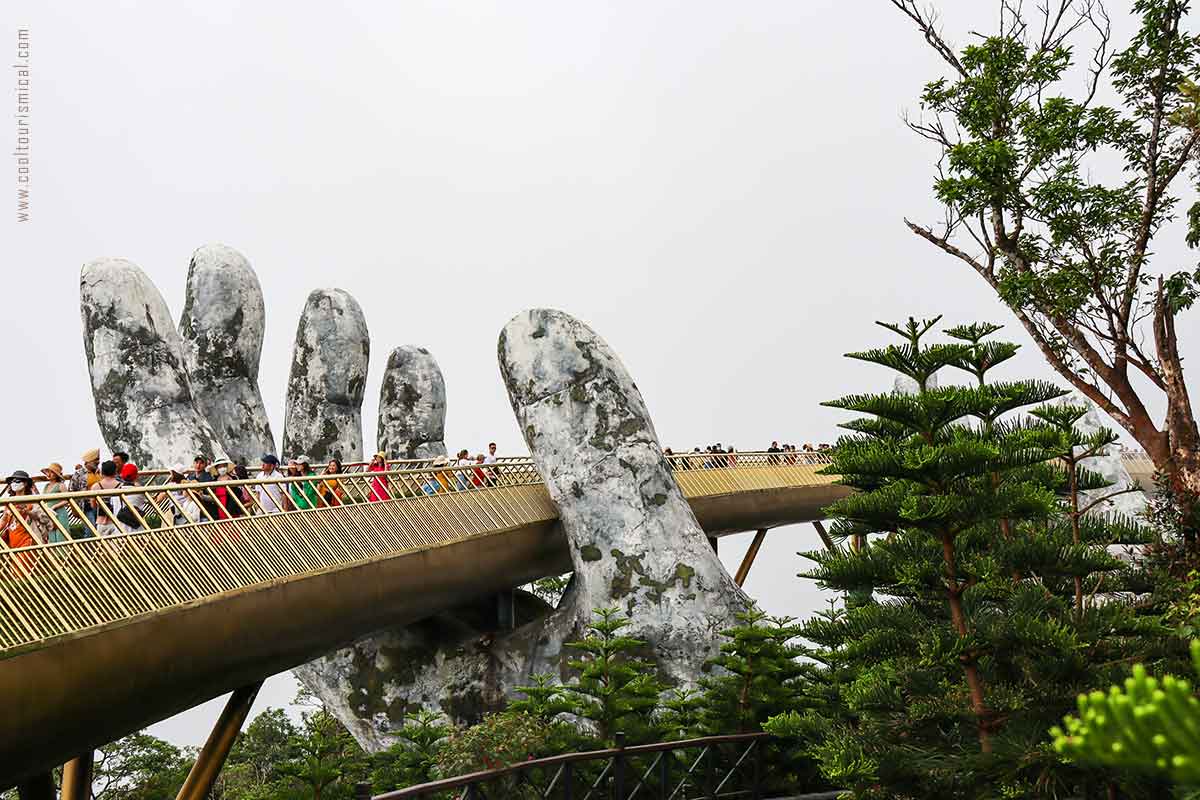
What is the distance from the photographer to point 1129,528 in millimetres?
9312

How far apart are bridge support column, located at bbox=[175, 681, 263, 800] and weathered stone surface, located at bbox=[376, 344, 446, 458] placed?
12851 millimetres

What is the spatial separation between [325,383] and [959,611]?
16.6 meters

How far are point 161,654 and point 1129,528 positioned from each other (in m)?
8.58

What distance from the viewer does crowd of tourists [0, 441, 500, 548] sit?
783 cm

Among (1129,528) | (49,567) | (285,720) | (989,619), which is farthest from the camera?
(285,720)

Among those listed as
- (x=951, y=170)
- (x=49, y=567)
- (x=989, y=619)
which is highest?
(x=951, y=170)

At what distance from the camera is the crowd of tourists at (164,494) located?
7.83m

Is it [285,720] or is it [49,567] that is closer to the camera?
[49,567]

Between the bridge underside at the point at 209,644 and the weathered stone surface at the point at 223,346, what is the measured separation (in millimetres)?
7875

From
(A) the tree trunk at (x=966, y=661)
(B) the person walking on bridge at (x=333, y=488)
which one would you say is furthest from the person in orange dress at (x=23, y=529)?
(A) the tree trunk at (x=966, y=661)

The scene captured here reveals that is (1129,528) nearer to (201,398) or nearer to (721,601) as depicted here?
(721,601)

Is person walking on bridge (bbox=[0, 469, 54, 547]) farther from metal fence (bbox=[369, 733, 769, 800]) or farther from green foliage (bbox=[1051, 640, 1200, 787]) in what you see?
green foliage (bbox=[1051, 640, 1200, 787])

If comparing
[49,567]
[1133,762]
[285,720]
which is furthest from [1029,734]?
[285,720]

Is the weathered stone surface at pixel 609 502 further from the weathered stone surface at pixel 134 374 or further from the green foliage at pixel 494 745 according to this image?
the weathered stone surface at pixel 134 374
